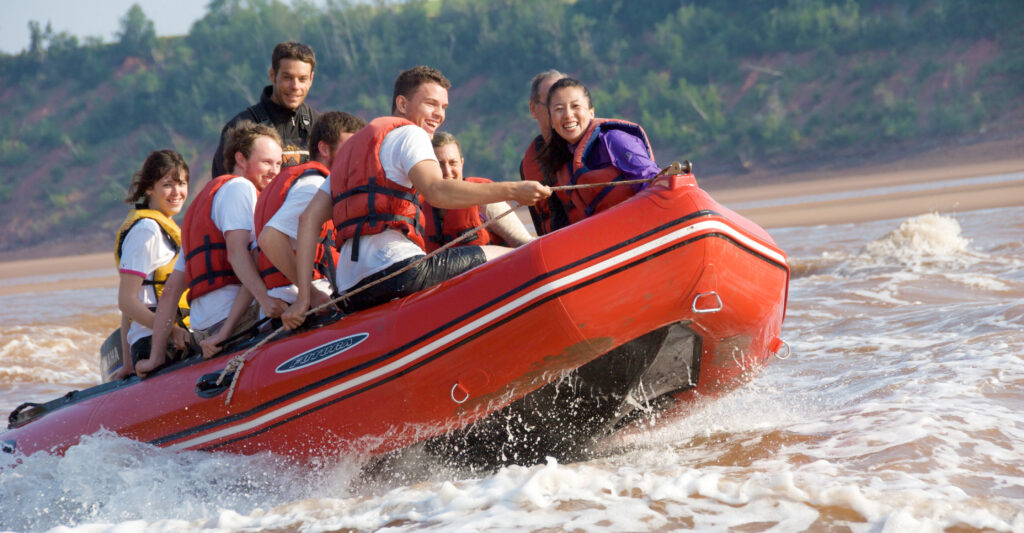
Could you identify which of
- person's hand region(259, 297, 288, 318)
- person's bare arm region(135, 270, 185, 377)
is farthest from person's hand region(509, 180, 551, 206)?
person's bare arm region(135, 270, 185, 377)

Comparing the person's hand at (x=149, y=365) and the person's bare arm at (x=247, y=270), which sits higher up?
the person's bare arm at (x=247, y=270)

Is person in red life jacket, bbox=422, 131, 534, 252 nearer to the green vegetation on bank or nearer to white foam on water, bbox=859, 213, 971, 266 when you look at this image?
white foam on water, bbox=859, 213, 971, 266

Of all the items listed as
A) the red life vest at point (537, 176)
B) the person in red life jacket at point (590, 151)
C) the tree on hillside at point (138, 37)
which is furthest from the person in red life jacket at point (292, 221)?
the tree on hillside at point (138, 37)

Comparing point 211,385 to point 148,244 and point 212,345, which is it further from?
point 148,244

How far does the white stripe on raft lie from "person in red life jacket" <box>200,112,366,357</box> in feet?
1.58

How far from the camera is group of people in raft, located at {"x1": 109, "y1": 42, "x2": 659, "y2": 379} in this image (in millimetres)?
3459

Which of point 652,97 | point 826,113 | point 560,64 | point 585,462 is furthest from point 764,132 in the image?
point 585,462

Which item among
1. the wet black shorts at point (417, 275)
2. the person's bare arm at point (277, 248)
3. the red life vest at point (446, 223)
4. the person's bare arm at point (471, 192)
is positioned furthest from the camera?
the red life vest at point (446, 223)

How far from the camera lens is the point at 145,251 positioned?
4332 millimetres

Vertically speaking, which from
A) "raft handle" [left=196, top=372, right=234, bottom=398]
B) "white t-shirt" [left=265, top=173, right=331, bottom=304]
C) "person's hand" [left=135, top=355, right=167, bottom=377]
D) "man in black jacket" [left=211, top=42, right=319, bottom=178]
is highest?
"man in black jacket" [left=211, top=42, right=319, bottom=178]

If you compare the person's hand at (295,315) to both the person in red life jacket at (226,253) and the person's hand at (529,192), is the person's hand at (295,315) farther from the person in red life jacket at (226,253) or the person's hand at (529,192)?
the person's hand at (529,192)

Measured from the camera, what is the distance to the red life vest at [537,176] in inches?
163

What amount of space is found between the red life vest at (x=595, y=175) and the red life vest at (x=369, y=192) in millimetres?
647

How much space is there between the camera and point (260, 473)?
3789 millimetres
